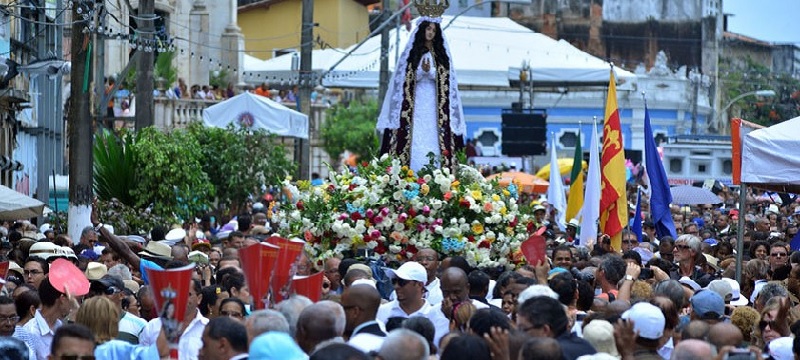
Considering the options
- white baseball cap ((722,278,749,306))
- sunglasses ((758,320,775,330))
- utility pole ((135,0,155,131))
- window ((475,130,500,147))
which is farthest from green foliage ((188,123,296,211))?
window ((475,130,500,147))

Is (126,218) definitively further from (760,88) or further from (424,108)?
(760,88)

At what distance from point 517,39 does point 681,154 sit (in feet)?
59.6

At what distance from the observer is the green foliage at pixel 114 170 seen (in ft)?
79.8

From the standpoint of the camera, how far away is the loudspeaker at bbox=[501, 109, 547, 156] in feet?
140

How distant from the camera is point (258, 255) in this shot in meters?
10.1

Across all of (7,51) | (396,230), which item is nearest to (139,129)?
(7,51)

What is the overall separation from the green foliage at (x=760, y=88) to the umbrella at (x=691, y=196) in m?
53.5

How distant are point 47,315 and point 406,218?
16.9 ft

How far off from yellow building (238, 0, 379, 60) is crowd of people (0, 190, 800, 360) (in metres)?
48.6

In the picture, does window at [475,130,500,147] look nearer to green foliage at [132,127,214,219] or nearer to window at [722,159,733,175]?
window at [722,159,733,175]

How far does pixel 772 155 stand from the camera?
15328 millimetres

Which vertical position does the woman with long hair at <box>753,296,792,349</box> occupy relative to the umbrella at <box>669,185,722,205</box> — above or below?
above

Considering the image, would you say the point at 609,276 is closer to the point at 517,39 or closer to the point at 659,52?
the point at 517,39

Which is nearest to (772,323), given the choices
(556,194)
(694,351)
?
(694,351)
